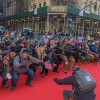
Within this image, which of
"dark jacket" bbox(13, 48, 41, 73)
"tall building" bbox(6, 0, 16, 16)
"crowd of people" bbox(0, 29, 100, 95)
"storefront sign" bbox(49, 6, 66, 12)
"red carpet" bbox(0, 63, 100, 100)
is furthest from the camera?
"tall building" bbox(6, 0, 16, 16)

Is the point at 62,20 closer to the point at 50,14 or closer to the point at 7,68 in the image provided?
the point at 50,14

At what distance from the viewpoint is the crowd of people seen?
8.13 m

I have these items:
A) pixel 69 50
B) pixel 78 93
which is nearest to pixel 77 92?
pixel 78 93

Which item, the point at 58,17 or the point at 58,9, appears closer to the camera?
the point at 58,9

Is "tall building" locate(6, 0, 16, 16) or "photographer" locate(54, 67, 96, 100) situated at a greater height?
"tall building" locate(6, 0, 16, 16)

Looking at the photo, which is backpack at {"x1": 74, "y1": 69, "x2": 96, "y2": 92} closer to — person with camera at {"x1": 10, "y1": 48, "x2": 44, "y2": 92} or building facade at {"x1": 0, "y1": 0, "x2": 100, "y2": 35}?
person with camera at {"x1": 10, "y1": 48, "x2": 44, "y2": 92}

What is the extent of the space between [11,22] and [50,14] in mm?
14909

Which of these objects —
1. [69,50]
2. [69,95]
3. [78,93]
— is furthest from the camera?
[69,50]

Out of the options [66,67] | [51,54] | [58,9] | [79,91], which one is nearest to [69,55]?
[66,67]

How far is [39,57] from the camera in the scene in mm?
10070

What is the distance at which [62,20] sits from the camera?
106 feet

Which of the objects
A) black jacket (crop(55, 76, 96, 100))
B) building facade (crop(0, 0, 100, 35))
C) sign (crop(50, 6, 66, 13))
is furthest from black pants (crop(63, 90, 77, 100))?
sign (crop(50, 6, 66, 13))

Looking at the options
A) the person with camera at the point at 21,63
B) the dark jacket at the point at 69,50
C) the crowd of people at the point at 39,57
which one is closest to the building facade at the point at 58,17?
the crowd of people at the point at 39,57

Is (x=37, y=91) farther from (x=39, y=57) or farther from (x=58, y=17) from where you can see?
(x=58, y=17)
